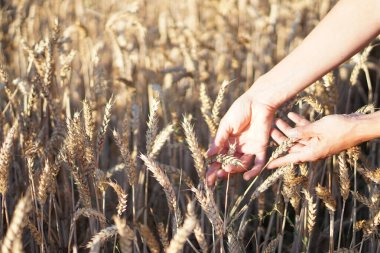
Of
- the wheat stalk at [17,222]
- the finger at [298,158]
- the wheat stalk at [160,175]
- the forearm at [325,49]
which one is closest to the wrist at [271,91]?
the forearm at [325,49]

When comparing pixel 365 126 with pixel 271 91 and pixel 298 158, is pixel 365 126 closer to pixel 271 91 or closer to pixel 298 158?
pixel 298 158

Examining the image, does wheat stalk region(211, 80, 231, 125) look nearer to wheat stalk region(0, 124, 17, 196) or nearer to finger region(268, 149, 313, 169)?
finger region(268, 149, 313, 169)

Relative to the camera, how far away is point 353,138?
1.50 meters

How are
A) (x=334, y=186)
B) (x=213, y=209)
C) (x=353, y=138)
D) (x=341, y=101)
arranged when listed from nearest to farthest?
(x=213, y=209)
(x=353, y=138)
(x=334, y=186)
(x=341, y=101)

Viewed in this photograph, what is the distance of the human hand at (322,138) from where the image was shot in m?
1.48

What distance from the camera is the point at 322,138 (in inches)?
59.6

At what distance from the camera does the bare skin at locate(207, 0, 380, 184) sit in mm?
1601

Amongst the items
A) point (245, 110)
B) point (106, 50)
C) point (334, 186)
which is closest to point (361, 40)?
point (245, 110)

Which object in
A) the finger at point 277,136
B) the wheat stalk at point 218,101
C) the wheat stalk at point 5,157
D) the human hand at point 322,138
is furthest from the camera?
the finger at point 277,136

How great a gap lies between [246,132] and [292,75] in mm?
238

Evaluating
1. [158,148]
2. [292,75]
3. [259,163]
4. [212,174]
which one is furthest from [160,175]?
[292,75]

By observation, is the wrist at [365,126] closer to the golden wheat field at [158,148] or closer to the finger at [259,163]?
the golden wheat field at [158,148]

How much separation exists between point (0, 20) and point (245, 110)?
188 centimetres

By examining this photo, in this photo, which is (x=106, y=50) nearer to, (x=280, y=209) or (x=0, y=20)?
(x=0, y=20)
